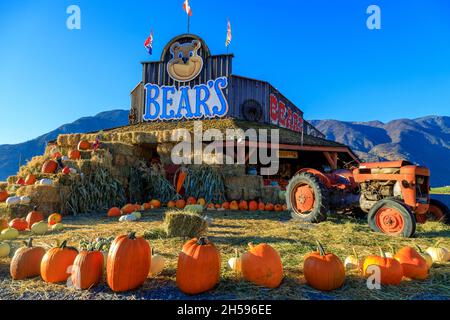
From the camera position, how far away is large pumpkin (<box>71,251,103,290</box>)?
7.65 feet

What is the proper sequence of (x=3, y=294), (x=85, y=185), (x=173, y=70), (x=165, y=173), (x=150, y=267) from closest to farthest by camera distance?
1. (x=3, y=294)
2. (x=150, y=267)
3. (x=85, y=185)
4. (x=165, y=173)
5. (x=173, y=70)

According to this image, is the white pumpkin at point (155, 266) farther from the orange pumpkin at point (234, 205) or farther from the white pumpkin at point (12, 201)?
the orange pumpkin at point (234, 205)

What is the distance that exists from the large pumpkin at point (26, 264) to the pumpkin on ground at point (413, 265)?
3.48 meters

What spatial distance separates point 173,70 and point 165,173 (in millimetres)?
8743

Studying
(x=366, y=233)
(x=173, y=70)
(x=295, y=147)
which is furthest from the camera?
(x=173, y=70)

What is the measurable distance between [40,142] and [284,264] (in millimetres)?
73726

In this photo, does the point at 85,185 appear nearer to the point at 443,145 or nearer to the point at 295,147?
the point at 295,147

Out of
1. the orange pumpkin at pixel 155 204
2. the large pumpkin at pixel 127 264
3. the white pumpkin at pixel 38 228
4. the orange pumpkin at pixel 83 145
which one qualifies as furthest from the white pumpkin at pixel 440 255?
the orange pumpkin at pixel 83 145

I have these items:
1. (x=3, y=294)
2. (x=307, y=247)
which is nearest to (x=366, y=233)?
(x=307, y=247)

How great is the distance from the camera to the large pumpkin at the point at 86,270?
233 cm

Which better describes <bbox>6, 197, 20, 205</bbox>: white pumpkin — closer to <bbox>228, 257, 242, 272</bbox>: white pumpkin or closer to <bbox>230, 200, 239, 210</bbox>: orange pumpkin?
<bbox>230, 200, 239, 210</bbox>: orange pumpkin

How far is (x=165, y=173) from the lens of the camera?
405 inches

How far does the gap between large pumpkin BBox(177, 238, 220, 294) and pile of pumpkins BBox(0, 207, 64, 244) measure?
4039 mm

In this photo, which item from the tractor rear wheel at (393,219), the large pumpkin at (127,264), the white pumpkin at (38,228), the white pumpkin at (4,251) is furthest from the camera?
the white pumpkin at (38,228)
